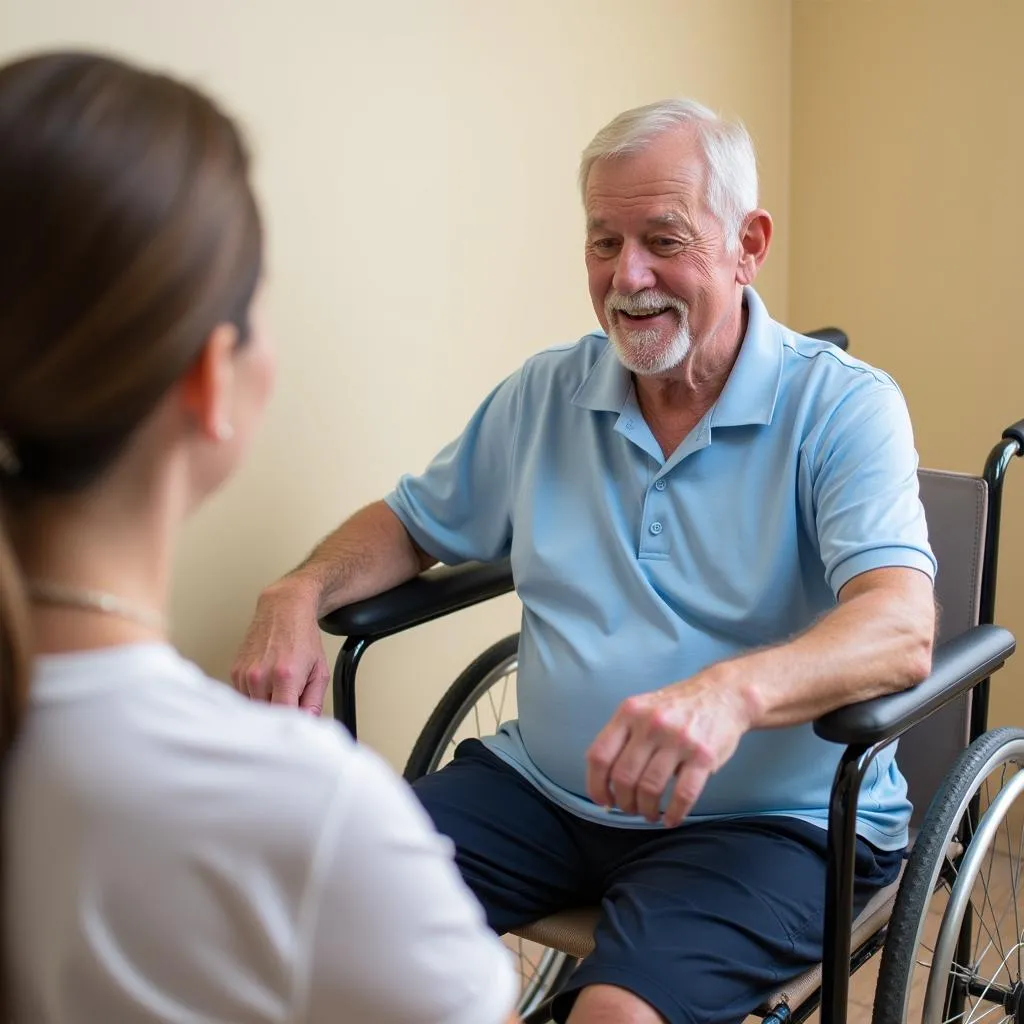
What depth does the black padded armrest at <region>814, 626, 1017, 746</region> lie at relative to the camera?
1.14 metres

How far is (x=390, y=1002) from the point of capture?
67 centimetres

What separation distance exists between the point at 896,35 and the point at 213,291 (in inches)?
81.2

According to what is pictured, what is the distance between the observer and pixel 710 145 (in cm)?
152

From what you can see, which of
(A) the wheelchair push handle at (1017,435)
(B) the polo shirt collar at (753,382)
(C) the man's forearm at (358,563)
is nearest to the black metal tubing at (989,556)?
(A) the wheelchair push handle at (1017,435)

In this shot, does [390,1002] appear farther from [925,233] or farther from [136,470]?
[925,233]

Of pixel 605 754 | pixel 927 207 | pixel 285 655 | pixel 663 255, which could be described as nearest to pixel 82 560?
pixel 605 754

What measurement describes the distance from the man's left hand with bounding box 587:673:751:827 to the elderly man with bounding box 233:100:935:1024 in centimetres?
8

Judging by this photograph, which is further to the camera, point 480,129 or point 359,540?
point 480,129

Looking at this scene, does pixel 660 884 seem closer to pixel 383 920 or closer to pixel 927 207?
pixel 383 920

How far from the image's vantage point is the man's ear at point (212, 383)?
26.2 inches

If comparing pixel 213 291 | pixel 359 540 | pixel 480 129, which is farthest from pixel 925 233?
pixel 213 291

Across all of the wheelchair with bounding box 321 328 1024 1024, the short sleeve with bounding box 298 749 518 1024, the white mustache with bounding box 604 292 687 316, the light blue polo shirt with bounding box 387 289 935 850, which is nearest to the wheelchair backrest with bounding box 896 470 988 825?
the wheelchair with bounding box 321 328 1024 1024

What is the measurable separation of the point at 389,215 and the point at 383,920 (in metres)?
1.35

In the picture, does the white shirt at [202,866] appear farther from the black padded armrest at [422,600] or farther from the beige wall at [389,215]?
the beige wall at [389,215]
